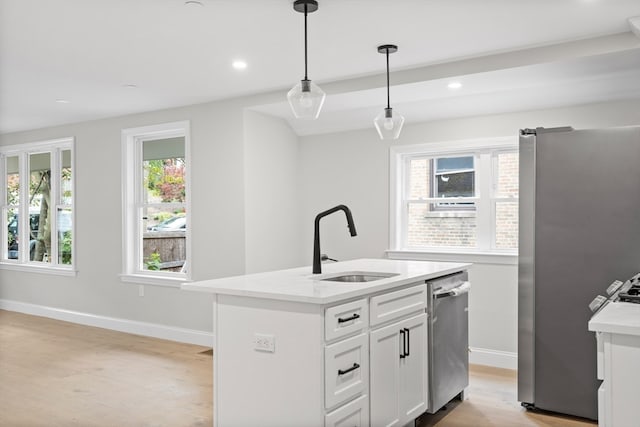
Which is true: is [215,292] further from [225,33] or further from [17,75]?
[17,75]

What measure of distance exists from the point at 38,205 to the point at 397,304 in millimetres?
5800

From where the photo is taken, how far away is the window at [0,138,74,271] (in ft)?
21.7

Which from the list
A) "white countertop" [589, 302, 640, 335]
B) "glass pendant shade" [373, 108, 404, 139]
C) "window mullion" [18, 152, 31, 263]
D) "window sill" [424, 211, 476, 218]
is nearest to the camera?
"white countertop" [589, 302, 640, 335]

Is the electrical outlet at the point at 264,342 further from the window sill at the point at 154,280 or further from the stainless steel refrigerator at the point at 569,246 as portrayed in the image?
the window sill at the point at 154,280

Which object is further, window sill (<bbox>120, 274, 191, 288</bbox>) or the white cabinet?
window sill (<bbox>120, 274, 191, 288</bbox>)

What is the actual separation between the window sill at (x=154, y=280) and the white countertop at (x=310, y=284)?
2.39m

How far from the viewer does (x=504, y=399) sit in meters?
3.65

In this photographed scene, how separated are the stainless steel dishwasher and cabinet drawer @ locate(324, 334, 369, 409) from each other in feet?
2.45

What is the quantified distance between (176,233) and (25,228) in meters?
2.79

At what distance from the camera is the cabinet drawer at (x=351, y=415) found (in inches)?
92.1

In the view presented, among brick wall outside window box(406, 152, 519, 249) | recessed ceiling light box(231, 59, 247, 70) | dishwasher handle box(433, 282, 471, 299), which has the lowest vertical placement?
dishwasher handle box(433, 282, 471, 299)

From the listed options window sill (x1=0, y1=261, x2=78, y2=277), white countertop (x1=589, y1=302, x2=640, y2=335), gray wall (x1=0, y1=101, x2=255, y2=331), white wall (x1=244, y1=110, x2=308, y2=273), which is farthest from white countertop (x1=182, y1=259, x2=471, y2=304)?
window sill (x1=0, y1=261, x2=78, y2=277)

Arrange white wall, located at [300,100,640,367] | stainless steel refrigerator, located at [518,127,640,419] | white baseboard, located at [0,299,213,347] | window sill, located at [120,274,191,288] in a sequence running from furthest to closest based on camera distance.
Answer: window sill, located at [120,274,191,288]
white baseboard, located at [0,299,213,347]
white wall, located at [300,100,640,367]
stainless steel refrigerator, located at [518,127,640,419]

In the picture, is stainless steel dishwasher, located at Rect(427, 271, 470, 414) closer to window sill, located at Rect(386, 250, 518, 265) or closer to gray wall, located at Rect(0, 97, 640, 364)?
window sill, located at Rect(386, 250, 518, 265)
